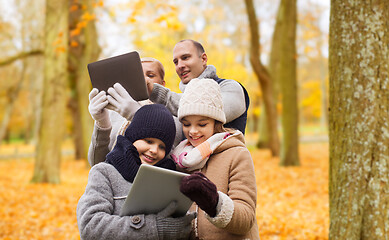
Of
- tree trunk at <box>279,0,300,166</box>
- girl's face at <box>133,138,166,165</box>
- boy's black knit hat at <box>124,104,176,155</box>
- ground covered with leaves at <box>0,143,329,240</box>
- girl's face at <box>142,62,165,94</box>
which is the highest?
girl's face at <box>142,62,165,94</box>

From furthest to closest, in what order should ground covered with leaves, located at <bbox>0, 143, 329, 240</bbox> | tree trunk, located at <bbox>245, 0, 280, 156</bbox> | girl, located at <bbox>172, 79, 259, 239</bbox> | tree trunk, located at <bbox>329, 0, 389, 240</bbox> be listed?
tree trunk, located at <bbox>245, 0, 280, 156</bbox> → ground covered with leaves, located at <bbox>0, 143, 329, 240</bbox> → tree trunk, located at <bbox>329, 0, 389, 240</bbox> → girl, located at <bbox>172, 79, 259, 239</bbox>

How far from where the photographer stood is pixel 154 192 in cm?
194

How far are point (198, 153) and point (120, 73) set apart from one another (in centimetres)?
75

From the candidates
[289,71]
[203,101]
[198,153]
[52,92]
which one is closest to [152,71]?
[203,101]

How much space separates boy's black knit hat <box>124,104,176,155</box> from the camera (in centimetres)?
215

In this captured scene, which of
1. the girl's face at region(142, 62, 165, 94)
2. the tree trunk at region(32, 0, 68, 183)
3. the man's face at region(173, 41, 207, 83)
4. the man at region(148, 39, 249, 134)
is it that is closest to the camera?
the man at region(148, 39, 249, 134)

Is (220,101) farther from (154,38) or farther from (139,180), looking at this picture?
(154,38)

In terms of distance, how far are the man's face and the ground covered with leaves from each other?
3392mm

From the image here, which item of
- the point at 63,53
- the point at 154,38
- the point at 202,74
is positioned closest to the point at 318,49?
the point at 154,38

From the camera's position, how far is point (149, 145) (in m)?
2.17

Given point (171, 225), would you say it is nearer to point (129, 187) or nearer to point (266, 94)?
point (129, 187)

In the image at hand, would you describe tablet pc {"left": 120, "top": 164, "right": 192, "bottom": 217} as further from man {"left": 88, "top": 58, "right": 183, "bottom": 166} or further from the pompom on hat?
man {"left": 88, "top": 58, "right": 183, "bottom": 166}

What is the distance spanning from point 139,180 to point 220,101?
75cm

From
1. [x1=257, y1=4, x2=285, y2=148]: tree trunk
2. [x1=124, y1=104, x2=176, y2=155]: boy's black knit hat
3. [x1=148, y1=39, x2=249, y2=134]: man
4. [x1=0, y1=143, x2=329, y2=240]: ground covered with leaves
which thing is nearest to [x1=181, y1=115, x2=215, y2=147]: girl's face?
[x1=124, y1=104, x2=176, y2=155]: boy's black knit hat
